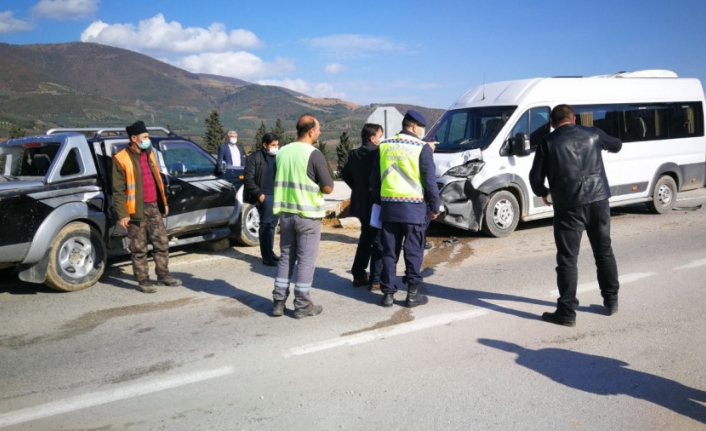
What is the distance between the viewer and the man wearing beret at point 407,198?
18.2 feet

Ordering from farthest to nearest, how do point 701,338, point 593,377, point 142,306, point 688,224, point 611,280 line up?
1. point 688,224
2. point 142,306
3. point 611,280
4. point 701,338
5. point 593,377

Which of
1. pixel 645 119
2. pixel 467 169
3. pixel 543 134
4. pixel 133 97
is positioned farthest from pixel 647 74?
pixel 133 97

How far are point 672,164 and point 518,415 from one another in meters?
9.58

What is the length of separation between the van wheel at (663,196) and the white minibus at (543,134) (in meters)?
0.02

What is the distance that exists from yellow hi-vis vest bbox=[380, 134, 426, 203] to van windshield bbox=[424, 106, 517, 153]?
3987mm

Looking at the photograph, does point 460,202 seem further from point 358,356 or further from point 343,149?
point 343,149

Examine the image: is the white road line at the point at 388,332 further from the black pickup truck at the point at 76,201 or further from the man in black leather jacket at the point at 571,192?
the black pickup truck at the point at 76,201

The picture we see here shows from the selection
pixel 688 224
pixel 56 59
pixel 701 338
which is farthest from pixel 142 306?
pixel 56 59

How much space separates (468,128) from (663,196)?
463 cm

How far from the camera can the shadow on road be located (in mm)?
3740

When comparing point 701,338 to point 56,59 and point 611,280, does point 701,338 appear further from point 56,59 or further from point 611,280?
point 56,59

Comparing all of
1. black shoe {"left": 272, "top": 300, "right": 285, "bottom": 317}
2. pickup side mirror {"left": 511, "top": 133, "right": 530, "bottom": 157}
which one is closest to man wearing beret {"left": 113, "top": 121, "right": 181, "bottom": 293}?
black shoe {"left": 272, "top": 300, "right": 285, "bottom": 317}

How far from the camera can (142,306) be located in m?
6.07

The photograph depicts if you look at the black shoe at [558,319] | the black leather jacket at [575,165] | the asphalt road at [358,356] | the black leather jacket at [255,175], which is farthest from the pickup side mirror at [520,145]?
the black shoe at [558,319]
